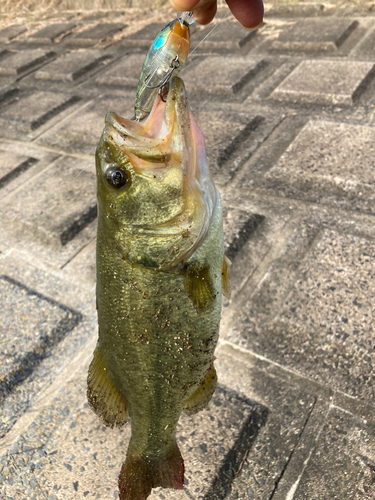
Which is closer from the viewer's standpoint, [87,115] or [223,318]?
[223,318]

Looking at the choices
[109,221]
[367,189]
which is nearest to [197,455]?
[109,221]

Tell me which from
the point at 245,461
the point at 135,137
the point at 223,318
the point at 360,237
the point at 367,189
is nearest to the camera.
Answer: the point at 135,137

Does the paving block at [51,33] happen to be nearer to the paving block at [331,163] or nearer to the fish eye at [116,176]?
the paving block at [331,163]

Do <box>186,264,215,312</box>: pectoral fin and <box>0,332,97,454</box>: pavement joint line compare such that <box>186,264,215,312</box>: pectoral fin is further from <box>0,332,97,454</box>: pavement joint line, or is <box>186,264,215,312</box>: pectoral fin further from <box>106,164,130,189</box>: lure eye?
<box>0,332,97,454</box>: pavement joint line

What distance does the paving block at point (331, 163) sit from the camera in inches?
131

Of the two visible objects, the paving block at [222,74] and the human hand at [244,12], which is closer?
the human hand at [244,12]

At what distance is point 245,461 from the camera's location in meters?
2.10

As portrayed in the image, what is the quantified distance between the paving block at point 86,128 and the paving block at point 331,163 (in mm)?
1929

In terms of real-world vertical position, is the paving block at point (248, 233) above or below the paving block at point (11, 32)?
below

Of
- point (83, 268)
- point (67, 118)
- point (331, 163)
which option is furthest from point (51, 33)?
point (331, 163)

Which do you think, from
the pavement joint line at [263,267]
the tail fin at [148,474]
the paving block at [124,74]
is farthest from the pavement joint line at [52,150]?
the tail fin at [148,474]

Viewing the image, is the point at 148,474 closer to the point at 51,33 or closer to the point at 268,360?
Answer: the point at 268,360

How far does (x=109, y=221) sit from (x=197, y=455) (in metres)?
1.20

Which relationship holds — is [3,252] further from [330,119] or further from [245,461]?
[330,119]
